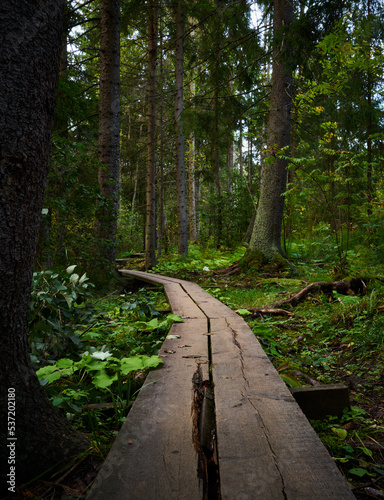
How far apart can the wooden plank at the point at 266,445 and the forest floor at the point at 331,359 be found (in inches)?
12.9

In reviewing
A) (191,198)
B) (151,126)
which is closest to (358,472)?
(151,126)

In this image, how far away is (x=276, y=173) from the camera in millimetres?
8188

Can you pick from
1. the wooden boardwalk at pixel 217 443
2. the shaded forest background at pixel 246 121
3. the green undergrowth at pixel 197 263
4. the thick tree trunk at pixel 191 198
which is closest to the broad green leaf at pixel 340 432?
the wooden boardwalk at pixel 217 443

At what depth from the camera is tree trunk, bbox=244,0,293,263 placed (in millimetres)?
8047

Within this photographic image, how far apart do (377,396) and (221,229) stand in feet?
36.3

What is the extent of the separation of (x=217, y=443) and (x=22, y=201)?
4.36 feet

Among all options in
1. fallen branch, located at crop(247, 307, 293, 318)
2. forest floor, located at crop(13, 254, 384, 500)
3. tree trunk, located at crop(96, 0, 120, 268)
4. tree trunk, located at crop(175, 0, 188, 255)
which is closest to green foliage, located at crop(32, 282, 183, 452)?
forest floor, located at crop(13, 254, 384, 500)

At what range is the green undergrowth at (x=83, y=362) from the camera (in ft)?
5.89

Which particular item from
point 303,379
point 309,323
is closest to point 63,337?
point 303,379

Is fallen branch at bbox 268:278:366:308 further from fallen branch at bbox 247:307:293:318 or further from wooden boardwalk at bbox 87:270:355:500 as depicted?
wooden boardwalk at bbox 87:270:355:500

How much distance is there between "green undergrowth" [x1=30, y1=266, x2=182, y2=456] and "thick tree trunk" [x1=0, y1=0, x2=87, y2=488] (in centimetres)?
34

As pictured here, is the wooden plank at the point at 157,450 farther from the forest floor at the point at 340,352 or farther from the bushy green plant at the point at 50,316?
the bushy green plant at the point at 50,316

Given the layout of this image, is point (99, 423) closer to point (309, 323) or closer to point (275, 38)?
Result: point (309, 323)

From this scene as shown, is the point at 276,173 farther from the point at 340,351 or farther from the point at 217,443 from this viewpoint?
the point at 217,443
